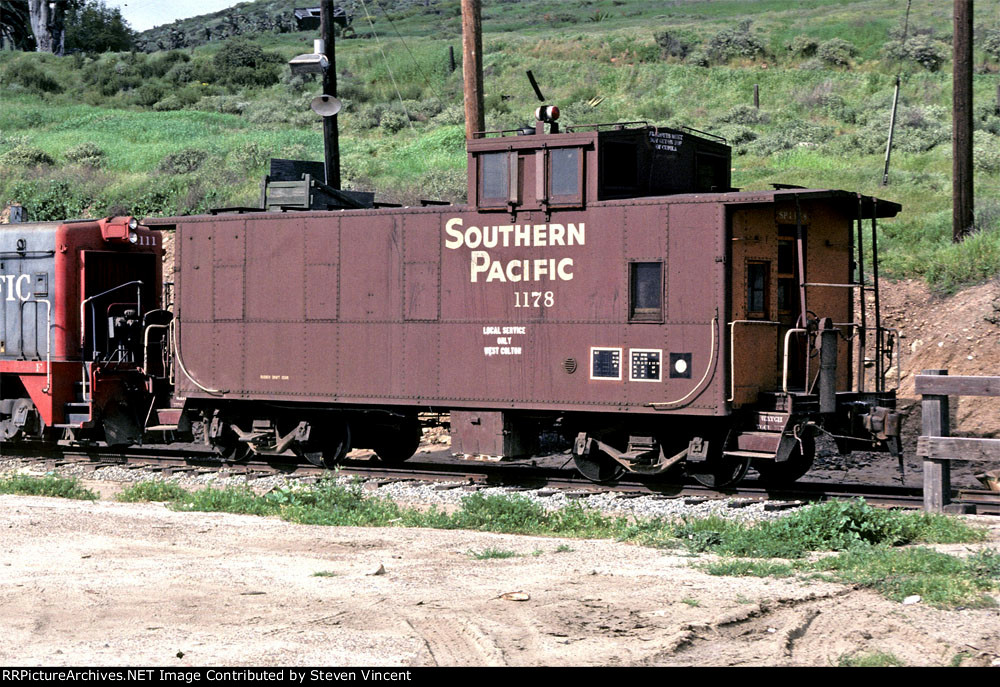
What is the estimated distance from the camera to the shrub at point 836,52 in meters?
64.8

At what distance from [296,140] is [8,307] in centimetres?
2736

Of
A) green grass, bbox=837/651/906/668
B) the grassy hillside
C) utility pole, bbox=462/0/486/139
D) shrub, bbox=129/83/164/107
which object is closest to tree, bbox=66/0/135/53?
the grassy hillside

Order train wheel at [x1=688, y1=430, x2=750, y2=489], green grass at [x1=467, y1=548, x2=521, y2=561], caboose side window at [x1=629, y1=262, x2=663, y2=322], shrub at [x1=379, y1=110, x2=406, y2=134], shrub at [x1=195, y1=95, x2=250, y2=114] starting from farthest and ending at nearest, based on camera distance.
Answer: shrub at [x1=195, y1=95, x2=250, y2=114], shrub at [x1=379, y1=110, x2=406, y2=134], train wheel at [x1=688, y1=430, x2=750, y2=489], caboose side window at [x1=629, y1=262, x2=663, y2=322], green grass at [x1=467, y1=548, x2=521, y2=561]

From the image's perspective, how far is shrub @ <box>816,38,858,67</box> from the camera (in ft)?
213

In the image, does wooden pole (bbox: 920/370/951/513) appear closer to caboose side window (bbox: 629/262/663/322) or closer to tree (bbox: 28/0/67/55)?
caboose side window (bbox: 629/262/663/322)

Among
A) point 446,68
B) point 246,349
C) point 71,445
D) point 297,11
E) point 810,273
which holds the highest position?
point 297,11

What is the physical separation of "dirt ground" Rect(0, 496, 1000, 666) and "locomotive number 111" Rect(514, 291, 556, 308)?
14.3 feet

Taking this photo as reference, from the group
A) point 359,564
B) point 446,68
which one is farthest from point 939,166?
point 446,68

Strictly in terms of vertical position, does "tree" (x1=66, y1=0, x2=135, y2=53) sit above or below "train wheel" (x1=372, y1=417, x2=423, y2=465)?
above

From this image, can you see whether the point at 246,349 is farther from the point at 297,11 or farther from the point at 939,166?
the point at 297,11

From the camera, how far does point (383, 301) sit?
16109mm

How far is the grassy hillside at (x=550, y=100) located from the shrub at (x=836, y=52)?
0.12 m

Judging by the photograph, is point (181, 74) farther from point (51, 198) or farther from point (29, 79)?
point (51, 198)

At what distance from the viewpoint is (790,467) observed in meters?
15.5
